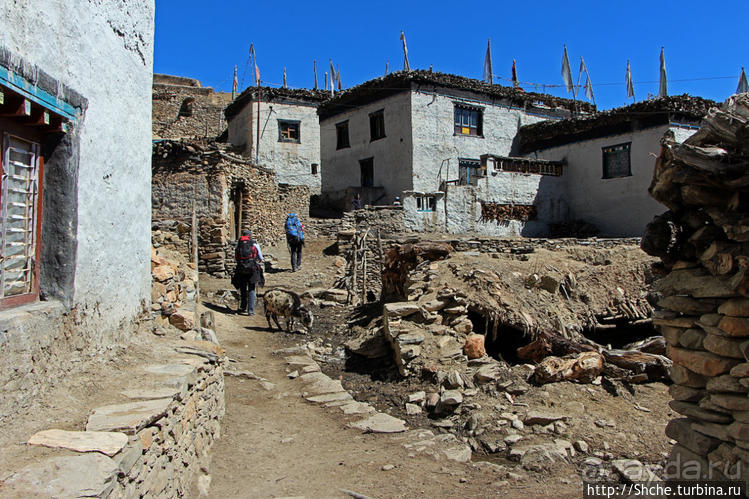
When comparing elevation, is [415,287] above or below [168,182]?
below

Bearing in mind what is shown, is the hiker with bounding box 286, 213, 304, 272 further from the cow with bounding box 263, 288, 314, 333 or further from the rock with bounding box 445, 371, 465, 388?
the rock with bounding box 445, 371, 465, 388

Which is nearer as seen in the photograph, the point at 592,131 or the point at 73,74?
the point at 73,74

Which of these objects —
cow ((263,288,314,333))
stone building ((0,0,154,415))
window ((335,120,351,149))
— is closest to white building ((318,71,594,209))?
window ((335,120,351,149))

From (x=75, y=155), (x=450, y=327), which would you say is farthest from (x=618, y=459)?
(x=75, y=155)

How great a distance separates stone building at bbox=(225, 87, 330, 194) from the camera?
27.4 meters

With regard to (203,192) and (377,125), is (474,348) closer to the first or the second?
(203,192)

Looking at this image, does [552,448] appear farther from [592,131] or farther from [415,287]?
[592,131]

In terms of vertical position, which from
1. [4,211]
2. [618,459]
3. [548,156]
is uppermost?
[548,156]

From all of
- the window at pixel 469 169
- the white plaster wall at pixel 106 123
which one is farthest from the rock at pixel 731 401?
the window at pixel 469 169

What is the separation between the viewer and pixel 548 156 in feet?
81.8

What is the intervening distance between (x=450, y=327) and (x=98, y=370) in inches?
218

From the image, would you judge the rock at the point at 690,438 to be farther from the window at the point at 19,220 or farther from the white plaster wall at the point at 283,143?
the white plaster wall at the point at 283,143

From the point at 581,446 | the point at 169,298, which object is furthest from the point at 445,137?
the point at 581,446

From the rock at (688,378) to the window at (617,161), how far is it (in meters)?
20.2
